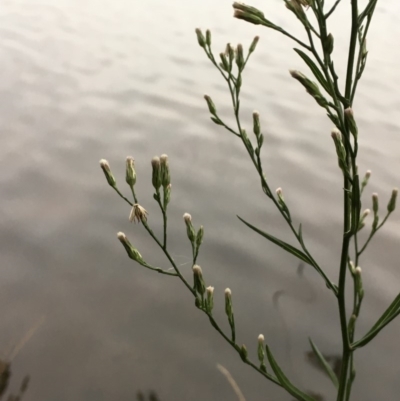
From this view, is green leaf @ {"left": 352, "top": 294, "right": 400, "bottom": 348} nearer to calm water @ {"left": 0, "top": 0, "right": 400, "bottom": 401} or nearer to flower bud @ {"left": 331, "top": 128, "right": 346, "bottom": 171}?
flower bud @ {"left": 331, "top": 128, "right": 346, "bottom": 171}

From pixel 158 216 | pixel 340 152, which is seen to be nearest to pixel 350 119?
pixel 340 152

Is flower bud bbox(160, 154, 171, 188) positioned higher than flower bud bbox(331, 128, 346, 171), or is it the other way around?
flower bud bbox(331, 128, 346, 171)

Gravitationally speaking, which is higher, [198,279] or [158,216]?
[198,279]

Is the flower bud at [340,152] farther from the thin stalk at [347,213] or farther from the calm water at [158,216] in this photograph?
the calm water at [158,216]

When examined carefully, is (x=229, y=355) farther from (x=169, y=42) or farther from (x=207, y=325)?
(x=169, y=42)

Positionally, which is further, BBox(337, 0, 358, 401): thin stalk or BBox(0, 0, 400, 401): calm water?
BBox(0, 0, 400, 401): calm water

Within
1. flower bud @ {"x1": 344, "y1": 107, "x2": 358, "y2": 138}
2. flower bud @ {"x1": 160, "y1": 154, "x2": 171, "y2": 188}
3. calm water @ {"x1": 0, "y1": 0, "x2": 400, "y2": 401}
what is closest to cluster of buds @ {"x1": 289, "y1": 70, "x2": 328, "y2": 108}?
flower bud @ {"x1": 344, "y1": 107, "x2": 358, "y2": 138}

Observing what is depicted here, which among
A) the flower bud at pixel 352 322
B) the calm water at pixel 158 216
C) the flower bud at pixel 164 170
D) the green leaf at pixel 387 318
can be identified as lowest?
the calm water at pixel 158 216

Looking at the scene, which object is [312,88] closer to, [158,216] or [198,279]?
[198,279]

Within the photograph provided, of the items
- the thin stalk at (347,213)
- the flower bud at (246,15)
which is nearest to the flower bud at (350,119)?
the thin stalk at (347,213)

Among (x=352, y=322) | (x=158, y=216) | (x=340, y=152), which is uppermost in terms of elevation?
(x=340, y=152)
